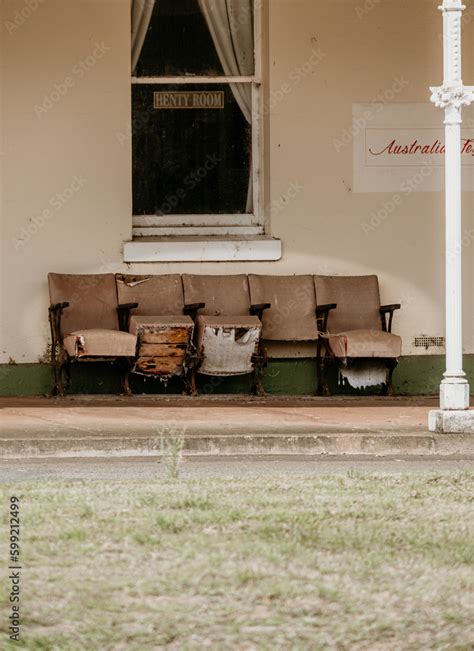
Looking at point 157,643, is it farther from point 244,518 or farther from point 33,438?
point 33,438

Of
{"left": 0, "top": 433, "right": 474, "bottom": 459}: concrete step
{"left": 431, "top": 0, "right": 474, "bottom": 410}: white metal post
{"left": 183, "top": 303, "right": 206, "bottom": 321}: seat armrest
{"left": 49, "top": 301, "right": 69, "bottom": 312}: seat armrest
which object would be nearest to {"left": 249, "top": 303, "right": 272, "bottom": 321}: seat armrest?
{"left": 183, "top": 303, "right": 206, "bottom": 321}: seat armrest

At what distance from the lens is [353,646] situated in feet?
17.3

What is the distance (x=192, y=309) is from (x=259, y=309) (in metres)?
0.58

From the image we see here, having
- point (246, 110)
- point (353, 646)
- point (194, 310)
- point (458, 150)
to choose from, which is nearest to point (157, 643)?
point (353, 646)

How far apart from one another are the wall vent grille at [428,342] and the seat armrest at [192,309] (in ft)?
6.83

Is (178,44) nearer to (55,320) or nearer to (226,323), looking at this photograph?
(226,323)

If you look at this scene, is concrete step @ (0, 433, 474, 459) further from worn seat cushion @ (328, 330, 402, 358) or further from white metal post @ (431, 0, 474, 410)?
worn seat cushion @ (328, 330, 402, 358)

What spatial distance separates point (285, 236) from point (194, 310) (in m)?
1.16

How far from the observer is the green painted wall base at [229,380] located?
14.2 m

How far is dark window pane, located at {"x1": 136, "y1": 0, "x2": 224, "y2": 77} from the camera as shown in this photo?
14.6 meters

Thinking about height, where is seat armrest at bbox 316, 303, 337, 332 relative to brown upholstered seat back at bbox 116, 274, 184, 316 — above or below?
below

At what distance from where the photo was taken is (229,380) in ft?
47.3

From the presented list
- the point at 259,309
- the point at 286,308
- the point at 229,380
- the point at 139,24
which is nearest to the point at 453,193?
the point at 259,309

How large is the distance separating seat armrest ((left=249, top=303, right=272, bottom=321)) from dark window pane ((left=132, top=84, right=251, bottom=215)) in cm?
114
